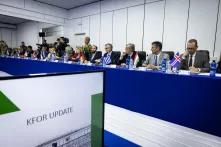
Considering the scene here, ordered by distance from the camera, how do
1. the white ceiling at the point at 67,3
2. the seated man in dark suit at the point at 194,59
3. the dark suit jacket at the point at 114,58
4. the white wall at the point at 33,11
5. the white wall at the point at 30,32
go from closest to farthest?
the seated man in dark suit at the point at 194,59 → the dark suit jacket at the point at 114,58 → the white wall at the point at 33,11 → the white ceiling at the point at 67,3 → the white wall at the point at 30,32

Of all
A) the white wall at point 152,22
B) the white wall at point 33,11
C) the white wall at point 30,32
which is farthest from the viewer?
the white wall at point 30,32

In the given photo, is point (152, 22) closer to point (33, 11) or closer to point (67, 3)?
point (67, 3)

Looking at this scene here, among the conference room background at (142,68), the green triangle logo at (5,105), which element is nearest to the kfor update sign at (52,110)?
the green triangle logo at (5,105)

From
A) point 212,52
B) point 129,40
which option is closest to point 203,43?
point 212,52

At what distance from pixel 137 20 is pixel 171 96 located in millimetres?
4751

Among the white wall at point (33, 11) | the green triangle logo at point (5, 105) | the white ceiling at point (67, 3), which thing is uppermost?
the white ceiling at point (67, 3)

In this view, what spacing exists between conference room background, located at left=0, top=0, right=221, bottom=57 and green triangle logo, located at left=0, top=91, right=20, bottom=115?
4776mm

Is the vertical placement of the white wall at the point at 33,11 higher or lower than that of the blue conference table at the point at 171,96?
higher

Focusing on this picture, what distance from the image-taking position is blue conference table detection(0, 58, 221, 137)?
3.99ft

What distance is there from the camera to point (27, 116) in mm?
524

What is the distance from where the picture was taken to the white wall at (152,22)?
14.5 feet

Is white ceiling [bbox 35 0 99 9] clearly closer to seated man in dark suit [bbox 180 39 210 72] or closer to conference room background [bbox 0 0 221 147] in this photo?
conference room background [bbox 0 0 221 147]

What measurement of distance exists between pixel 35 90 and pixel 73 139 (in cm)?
24

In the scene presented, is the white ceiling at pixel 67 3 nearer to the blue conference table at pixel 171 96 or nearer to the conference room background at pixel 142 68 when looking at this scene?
the conference room background at pixel 142 68
